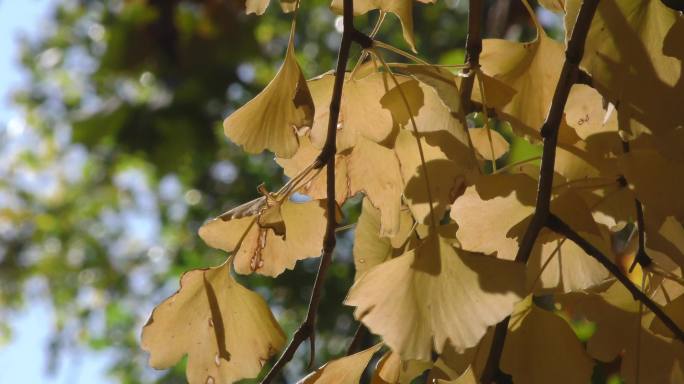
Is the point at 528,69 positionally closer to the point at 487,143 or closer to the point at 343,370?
the point at 487,143

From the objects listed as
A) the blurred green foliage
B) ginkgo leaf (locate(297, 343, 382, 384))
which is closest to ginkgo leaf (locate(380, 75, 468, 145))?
ginkgo leaf (locate(297, 343, 382, 384))

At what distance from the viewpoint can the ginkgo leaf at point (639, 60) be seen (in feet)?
1.25

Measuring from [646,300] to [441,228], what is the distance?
0.10 m

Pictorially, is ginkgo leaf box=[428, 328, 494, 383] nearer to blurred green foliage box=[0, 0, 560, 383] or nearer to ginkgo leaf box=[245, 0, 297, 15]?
ginkgo leaf box=[245, 0, 297, 15]

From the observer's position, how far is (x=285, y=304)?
1.28m

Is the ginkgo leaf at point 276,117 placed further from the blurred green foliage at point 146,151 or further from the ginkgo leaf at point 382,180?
the blurred green foliage at point 146,151

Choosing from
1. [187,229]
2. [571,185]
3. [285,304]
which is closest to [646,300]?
[571,185]

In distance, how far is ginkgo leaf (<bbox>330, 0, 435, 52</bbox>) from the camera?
17.9 inches

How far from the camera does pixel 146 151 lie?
1766mm

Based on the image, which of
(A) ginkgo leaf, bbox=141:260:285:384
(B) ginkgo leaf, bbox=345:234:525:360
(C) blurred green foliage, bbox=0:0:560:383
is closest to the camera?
(B) ginkgo leaf, bbox=345:234:525:360

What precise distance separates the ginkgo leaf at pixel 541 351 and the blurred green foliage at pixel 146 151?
0.32 m

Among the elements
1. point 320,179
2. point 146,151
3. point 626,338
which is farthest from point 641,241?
point 146,151

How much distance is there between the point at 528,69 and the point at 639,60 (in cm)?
8

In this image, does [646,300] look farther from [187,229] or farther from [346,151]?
[187,229]
